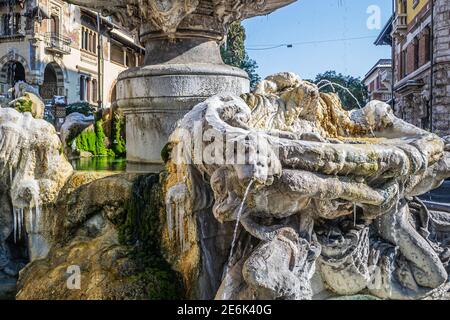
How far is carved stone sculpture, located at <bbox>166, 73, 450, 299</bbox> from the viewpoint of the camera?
284 cm

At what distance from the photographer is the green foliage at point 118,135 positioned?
6676mm

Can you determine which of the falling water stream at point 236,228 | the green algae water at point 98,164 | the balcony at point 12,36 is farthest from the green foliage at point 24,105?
the balcony at point 12,36

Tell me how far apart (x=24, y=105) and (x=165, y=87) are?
1380mm

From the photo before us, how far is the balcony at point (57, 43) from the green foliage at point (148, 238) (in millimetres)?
28742

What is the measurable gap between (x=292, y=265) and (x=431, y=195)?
28.1 ft

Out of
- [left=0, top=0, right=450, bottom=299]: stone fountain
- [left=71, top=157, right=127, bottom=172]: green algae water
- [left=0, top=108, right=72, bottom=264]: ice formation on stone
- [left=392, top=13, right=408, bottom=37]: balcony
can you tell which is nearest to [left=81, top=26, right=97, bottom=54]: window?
[left=392, top=13, right=408, bottom=37]: balcony

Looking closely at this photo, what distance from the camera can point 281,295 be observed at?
2.69 m

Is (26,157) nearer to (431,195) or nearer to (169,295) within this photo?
(169,295)

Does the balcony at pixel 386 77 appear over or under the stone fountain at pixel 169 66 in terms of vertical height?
over

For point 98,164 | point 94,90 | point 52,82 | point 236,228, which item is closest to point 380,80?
point 94,90

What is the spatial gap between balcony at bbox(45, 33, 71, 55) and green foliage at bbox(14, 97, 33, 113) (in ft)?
89.0

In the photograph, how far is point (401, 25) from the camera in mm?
30328

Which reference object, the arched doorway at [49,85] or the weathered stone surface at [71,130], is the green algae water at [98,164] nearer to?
the weathered stone surface at [71,130]

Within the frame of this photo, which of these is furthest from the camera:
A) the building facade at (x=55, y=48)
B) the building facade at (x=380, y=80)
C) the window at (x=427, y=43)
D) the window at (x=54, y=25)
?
the building facade at (x=380, y=80)
